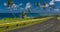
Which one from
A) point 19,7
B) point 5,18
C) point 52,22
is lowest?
point 52,22

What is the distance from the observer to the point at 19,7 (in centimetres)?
567

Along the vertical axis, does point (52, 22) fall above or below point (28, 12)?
below

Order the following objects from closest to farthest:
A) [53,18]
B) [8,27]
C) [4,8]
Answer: [8,27], [4,8], [53,18]

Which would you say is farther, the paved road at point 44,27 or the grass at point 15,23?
the paved road at point 44,27

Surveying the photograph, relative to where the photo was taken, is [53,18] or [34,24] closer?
[34,24]

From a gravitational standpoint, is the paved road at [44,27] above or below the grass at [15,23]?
below

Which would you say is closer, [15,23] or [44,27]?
[15,23]

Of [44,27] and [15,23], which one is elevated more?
[15,23]

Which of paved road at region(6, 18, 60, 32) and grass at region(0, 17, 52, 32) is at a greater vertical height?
grass at region(0, 17, 52, 32)

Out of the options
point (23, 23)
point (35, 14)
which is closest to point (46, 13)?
point (35, 14)

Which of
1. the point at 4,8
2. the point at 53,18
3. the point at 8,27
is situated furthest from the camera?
the point at 53,18

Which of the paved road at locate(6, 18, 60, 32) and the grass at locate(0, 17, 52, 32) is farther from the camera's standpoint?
the paved road at locate(6, 18, 60, 32)

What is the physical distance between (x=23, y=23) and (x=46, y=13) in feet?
3.37

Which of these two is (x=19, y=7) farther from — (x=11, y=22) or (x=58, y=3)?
(x=58, y=3)
